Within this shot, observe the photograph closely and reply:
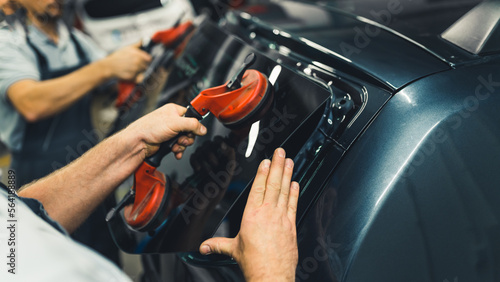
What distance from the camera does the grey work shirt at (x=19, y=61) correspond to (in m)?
1.73

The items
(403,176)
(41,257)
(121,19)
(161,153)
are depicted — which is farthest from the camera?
(121,19)

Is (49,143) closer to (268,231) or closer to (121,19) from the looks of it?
(268,231)

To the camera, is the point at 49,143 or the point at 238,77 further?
the point at 49,143

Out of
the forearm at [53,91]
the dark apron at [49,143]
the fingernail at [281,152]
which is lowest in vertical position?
the dark apron at [49,143]

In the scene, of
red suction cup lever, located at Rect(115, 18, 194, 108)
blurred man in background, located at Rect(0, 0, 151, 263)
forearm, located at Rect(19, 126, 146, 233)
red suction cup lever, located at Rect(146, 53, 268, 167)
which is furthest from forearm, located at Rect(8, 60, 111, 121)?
red suction cup lever, located at Rect(146, 53, 268, 167)

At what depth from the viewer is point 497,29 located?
1.06 m

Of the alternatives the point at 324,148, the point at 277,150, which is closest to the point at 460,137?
the point at 324,148

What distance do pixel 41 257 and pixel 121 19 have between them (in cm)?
385

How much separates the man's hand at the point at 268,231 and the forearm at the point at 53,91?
1222 mm

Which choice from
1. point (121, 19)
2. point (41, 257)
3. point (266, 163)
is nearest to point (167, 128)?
point (266, 163)

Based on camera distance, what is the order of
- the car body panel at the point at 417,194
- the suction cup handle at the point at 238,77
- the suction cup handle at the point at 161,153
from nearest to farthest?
the car body panel at the point at 417,194
the suction cup handle at the point at 238,77
the suction cup handle at the point at 161,153

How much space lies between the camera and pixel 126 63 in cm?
196

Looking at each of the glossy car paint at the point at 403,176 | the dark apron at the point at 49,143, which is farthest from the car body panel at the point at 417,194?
the dark apron at the point at 49,143

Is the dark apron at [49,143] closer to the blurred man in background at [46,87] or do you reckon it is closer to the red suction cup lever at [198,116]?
the blurred man in background at [46,87]
